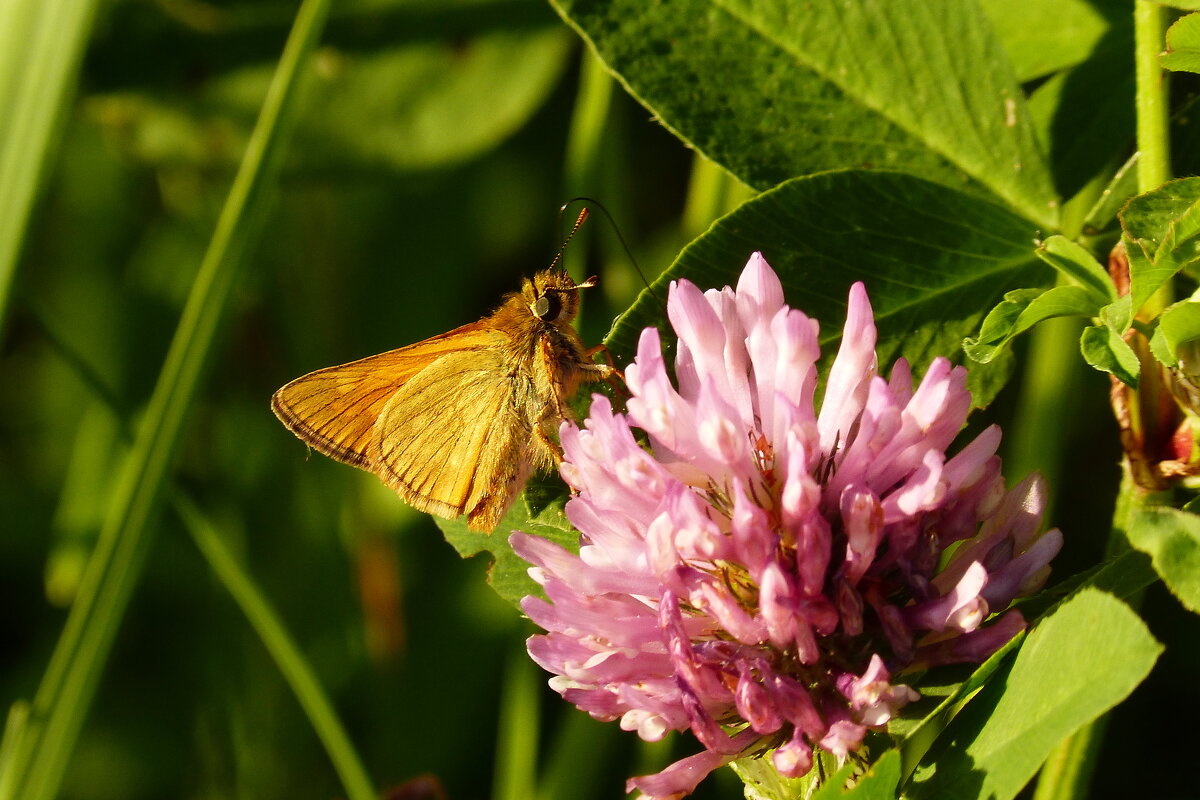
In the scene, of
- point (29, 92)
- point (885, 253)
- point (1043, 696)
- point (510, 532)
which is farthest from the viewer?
point (29, 92)

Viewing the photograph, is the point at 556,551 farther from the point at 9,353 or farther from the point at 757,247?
the point at 9,353

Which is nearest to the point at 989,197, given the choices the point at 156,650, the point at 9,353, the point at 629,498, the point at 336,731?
the point at 629,498

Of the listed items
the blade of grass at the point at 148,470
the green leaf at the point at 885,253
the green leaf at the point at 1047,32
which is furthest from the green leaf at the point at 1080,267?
the blade of grass at the point at 148,470

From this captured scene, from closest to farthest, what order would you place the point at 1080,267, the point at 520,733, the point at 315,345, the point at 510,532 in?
the point at 1080,267
the point at 510,532
the point at 520,733
the point at 315,345

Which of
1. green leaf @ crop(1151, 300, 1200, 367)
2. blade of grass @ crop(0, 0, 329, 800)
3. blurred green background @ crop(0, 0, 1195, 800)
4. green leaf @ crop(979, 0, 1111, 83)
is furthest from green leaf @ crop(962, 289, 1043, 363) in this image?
blurred green background @ crop(0, 0, 1195, 800)

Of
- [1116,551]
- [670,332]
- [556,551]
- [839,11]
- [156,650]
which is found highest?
[839,11]

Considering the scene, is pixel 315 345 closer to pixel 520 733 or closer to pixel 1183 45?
pixel 520 733

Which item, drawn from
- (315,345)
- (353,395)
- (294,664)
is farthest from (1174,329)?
(315,345)

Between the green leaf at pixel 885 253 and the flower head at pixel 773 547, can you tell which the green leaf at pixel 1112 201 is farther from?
the flower head at pixel 773 547
